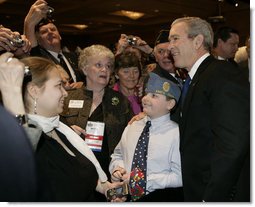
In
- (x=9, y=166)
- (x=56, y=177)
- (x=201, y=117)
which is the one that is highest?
(x=9, y=166)

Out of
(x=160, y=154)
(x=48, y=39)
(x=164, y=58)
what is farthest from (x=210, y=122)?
(x=48, y=39)

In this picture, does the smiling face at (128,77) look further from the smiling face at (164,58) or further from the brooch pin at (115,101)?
the brooch pin at (115,101)

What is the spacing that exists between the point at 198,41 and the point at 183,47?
0.28 ft

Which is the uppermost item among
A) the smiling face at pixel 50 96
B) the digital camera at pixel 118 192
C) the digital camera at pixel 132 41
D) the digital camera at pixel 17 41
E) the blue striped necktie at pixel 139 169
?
the digital camera at pixel 17 41

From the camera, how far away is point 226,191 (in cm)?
154

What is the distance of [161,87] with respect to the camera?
2.00 m

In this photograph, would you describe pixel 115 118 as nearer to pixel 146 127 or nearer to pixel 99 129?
pixel 99 129

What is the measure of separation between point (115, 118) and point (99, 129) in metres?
0.17

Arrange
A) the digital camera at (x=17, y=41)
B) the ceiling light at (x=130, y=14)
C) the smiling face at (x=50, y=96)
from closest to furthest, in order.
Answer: the smiling face at (x=50, y=96), the digital camera at (x=17, y=41), the ceiling light at (x=130, y=14)

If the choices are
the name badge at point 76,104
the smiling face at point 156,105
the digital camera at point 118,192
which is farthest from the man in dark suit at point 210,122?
the name badge at point 76,104

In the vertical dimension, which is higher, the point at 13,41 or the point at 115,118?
the point at 13,41

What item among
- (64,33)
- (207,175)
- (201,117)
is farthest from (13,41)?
(64,33)

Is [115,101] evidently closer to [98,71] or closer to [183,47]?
[98,71]

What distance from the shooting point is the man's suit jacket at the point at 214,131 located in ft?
5.02
